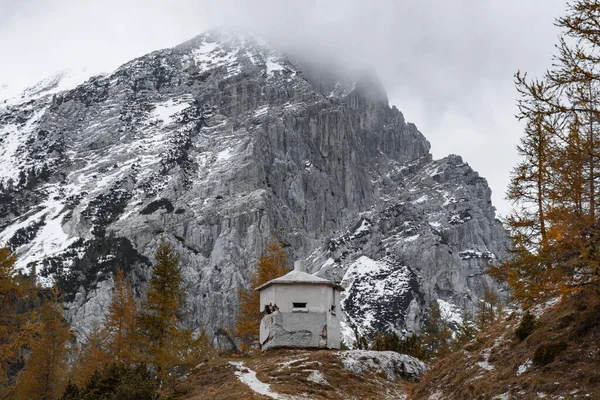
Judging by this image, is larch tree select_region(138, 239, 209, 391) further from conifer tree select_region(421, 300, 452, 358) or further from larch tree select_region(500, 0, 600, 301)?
conifer tree select_region(421, 300, 452, 358)

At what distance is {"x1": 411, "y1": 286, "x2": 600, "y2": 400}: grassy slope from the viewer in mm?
Result: 16078

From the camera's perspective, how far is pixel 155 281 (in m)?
42.8

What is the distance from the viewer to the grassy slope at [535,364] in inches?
633

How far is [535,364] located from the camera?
60.0ft

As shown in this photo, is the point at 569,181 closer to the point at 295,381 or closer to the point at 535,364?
the point at 535,364

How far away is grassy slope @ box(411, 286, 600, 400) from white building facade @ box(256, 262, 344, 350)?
1386 cm

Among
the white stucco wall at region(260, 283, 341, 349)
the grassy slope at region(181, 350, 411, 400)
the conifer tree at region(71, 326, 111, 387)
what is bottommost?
the grassy slope at region(181, 350, 411, 400)

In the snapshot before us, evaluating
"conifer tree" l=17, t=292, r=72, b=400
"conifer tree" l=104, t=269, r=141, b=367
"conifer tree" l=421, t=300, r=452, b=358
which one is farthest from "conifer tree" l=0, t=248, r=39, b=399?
"conifer tree" l=421, t=300, r=452, b=358

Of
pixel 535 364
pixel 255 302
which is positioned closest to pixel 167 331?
pixel 255 302

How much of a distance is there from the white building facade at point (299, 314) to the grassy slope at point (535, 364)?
13.9 m

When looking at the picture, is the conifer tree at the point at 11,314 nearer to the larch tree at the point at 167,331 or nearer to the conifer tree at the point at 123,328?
the larch tree at the point at 167,331

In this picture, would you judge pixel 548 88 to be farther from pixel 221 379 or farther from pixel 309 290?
pixel 309 290

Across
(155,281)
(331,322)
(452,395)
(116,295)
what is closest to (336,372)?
(331,322)

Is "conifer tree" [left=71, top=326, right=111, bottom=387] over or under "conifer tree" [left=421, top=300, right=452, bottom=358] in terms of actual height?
under
